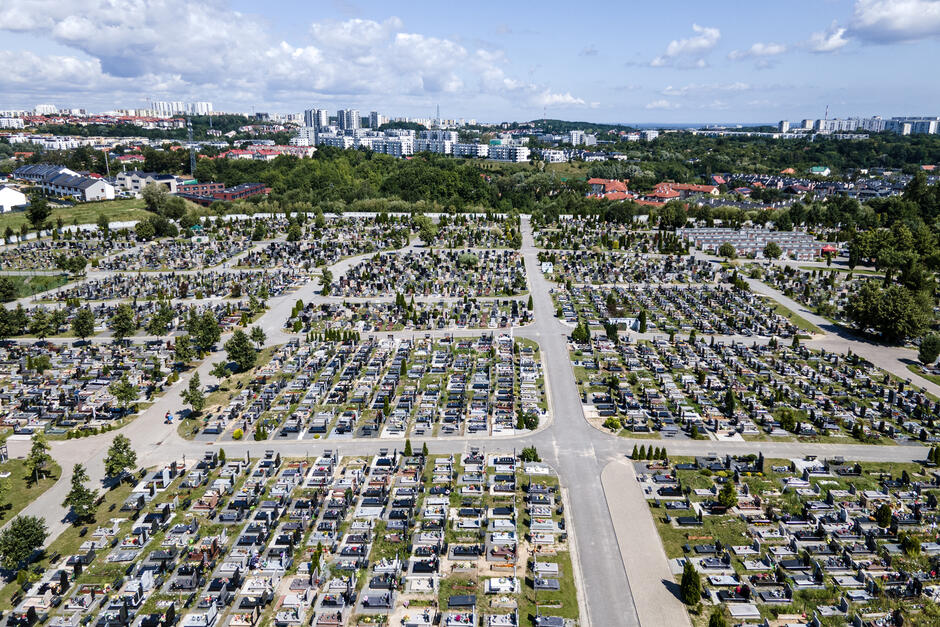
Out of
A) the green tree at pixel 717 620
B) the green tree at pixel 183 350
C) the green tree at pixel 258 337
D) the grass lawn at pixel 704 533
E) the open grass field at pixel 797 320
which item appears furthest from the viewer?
the open grass field at pixel 797 320

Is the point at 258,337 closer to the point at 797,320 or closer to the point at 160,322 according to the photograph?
the point at 160,322

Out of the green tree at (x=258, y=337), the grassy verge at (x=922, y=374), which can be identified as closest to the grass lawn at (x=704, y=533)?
the grassy verge at (x=922, y=374)

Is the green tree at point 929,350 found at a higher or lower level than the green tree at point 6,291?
higher

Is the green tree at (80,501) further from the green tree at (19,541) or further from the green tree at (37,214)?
the green tree at (37,214)

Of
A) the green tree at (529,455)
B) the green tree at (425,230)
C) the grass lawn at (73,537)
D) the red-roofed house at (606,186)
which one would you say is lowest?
the grass lawn at (73,537)

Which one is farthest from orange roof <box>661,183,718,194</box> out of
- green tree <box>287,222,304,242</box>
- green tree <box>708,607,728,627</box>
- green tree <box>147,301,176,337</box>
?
green tree <box>708,607,728,627</box>

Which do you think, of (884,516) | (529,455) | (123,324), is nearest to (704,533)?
(884,516)
